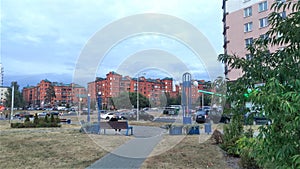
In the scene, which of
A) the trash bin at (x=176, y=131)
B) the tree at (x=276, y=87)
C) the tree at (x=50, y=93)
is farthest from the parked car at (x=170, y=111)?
the tree at (x=50, y=93)

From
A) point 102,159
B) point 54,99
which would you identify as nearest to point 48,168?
point 102,159

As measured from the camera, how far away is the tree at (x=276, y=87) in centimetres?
202

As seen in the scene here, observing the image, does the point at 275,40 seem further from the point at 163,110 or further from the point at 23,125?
the point at 163,110

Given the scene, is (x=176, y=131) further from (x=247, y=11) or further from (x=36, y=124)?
(x=247, y=11)

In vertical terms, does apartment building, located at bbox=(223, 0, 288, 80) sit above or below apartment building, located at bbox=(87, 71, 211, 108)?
above

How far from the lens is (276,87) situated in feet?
6.65

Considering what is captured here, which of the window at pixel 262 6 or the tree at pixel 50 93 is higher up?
the window at pixel 262 6

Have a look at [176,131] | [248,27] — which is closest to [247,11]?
[248,27]

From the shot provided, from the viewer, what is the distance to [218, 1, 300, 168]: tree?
202 centimetres

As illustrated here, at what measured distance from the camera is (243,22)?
31.3 m

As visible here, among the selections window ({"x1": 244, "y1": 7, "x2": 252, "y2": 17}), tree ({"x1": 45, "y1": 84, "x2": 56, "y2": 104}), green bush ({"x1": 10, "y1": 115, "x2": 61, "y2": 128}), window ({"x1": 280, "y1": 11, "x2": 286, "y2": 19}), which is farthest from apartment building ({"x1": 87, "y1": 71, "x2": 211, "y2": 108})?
tree ({"x1": 45, "y1": 84, "x2": 56, "y2": 104})

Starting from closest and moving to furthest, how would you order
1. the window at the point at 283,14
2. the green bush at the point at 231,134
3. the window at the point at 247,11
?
1. the window at the point at 283,14
2. the green bush at the point at 231,134
3. the window at the point at 247,11

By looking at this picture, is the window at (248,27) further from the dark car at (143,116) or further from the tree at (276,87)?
the tree at (276,87)

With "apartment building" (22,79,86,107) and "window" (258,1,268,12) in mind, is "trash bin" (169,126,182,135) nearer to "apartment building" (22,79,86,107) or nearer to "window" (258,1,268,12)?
"window" (258,1,268,12)
